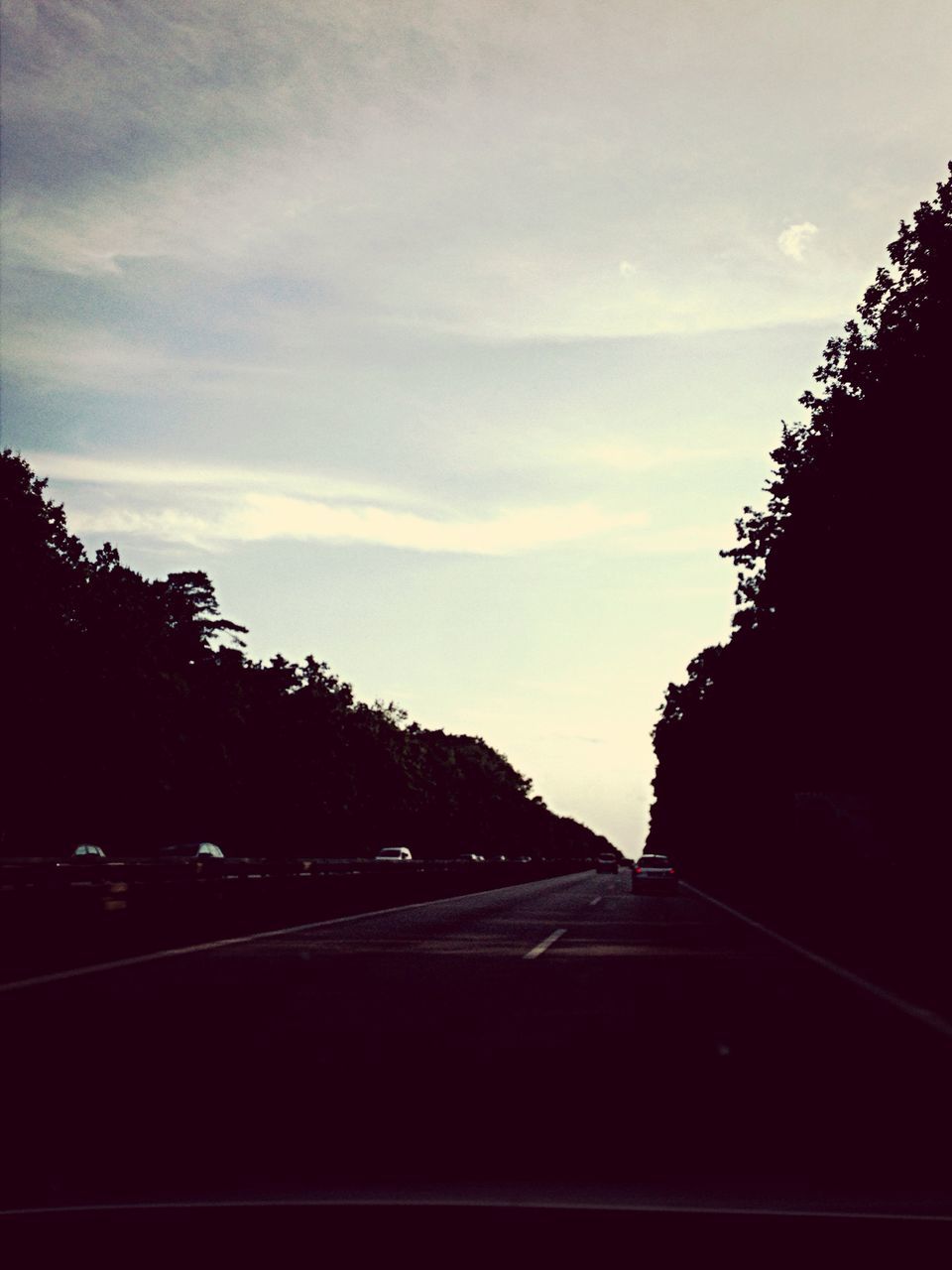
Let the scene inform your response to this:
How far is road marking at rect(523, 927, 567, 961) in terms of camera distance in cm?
1702

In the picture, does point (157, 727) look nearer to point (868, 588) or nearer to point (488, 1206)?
point (868, 588)

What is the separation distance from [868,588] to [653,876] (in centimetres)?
2394

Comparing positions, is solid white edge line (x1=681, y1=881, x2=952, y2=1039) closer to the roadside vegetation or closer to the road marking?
the roadside vegetation

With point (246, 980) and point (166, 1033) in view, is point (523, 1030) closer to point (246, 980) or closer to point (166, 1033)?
point (166, 1033)

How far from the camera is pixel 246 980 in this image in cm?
1325

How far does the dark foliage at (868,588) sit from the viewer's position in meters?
25.6

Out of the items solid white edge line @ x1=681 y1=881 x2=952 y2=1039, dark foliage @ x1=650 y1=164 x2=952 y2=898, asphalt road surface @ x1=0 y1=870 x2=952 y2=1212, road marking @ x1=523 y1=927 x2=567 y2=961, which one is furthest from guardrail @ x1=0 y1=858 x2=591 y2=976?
dark foliage @ x1=650 y1=164 x2=952 y2=898

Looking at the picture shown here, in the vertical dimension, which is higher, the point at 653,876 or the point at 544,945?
the point at 544,945

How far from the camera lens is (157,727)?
200 ft

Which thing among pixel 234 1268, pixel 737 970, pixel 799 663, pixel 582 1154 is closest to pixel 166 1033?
pixel 582 1154

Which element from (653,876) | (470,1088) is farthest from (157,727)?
(470,1088)

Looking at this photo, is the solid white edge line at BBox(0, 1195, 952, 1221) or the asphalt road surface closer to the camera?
the solid white edge line at BBox(0, 1195, 952, 1221)

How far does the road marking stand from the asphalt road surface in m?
2.11

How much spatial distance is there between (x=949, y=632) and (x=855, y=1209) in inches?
925
